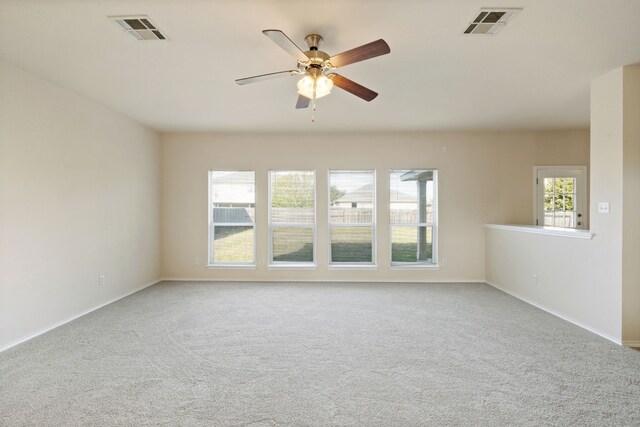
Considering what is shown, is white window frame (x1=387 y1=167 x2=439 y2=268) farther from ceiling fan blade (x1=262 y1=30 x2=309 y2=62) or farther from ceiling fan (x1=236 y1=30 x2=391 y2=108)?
ceiling fan blade (x1=262 y1=30 x2=309 y2=62)

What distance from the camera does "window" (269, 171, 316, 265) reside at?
577 centimetres

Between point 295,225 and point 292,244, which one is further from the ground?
point 295,225

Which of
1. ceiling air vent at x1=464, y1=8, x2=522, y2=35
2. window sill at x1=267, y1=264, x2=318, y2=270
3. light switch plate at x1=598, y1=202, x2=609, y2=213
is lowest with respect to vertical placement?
window sill at x1=267, y1=264, x2=318, y2=270

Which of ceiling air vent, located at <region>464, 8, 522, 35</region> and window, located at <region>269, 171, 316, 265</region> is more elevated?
ceiling air vent, located at <region>464, 8, 522, 35</region>

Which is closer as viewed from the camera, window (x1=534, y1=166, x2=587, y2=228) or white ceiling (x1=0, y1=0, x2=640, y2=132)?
white ceiling (x1=0, y1=0, x2=640, y2=132)

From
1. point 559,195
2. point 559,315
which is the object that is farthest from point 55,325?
point 559,195

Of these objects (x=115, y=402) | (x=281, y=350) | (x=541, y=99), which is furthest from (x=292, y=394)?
Answer: (x=541, y=99)

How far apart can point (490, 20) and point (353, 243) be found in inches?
159

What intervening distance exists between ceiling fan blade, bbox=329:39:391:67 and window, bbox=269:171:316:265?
3.48 meters

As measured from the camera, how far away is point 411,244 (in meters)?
5.77

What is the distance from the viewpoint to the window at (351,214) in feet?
18.9

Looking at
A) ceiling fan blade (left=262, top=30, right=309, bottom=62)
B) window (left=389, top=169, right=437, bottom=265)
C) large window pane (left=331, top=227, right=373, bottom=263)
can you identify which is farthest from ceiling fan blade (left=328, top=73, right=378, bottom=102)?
large window pane (left=331, top=227, right=373, bottom=263)

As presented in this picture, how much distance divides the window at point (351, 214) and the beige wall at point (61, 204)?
3.25 m

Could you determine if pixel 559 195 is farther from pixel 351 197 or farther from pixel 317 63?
pixel 317 63
